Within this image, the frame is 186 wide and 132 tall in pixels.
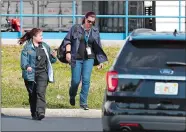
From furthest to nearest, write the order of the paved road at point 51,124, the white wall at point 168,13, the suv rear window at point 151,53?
the white wall at point 168,13
the paved road at point 51,124
the suv rear window at point 151,53

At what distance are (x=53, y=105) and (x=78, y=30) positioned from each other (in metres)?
1.60

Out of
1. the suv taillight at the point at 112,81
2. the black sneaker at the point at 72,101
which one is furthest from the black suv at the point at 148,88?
the black sneaker at the point at 72,101

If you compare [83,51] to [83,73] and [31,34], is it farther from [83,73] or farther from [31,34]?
[31,34]

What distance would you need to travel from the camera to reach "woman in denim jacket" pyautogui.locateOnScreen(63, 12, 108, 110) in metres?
12.2

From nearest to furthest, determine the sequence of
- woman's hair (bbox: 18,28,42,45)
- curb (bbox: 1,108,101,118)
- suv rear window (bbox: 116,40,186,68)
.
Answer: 1. suv rear window (bbox: 116,40,186,68)
2. woman's hair (bbox: 18,28,42,45)
3. curb (bbox: 1,108,101,118)

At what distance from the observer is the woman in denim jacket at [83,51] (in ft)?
40.2

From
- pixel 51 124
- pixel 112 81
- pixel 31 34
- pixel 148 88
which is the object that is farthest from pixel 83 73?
pixel 148 88

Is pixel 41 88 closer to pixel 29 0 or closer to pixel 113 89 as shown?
pixel 113 89

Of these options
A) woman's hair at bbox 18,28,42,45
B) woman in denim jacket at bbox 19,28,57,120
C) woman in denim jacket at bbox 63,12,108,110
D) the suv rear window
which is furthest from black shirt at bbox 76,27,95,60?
the suv rear window

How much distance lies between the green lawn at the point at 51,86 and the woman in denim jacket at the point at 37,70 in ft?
4.03

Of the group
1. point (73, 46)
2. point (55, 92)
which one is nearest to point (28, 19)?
point (55, 92)

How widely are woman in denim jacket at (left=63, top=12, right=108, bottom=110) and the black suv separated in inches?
157

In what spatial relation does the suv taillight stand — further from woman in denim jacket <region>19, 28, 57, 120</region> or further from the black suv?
woman in denim jacket <region>19, 28, 57, 120</region>

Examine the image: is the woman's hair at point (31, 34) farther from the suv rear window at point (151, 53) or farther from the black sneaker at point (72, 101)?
the suv rear window at point (151, 53)
